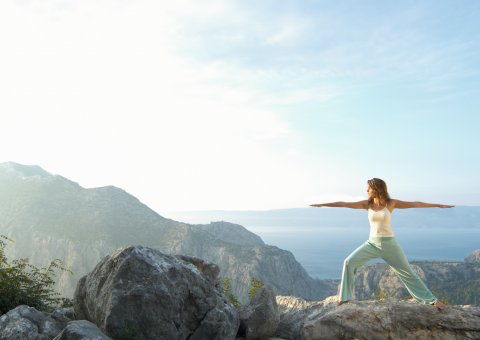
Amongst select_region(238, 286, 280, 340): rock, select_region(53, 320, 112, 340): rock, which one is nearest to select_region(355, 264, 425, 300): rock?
select_region(238, 286, 280, 340): rock

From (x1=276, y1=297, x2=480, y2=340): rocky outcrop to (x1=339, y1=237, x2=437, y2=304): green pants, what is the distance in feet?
1.12

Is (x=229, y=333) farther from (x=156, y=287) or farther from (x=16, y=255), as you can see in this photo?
(x=16, y=255)

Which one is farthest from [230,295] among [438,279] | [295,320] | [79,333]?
[438,279]

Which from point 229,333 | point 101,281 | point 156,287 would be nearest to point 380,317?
point 229,333

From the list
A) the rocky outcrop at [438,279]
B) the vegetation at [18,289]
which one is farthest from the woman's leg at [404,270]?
the rocky outcrop at [438,279]

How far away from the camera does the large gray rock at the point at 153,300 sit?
9617 millimetres

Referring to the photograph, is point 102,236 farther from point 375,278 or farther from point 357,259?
point 357,259

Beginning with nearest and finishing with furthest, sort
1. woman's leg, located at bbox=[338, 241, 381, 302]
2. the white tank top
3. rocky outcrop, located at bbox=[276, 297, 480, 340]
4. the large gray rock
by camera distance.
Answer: the large gray rock → rocky outcrop, located at bbox=[276, 297, 480, 340] → the white tank top → woman's leg, located at bbox=[338, 241, 381, 302]

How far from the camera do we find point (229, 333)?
1076 centimetres

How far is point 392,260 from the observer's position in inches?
412

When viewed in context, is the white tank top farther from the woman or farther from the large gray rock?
the large gray rock

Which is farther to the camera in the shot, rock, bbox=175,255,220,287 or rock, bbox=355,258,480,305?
rock, bbox=355,258,480,305

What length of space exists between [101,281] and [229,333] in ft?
11.7

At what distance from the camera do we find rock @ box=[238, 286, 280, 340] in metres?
12.1
